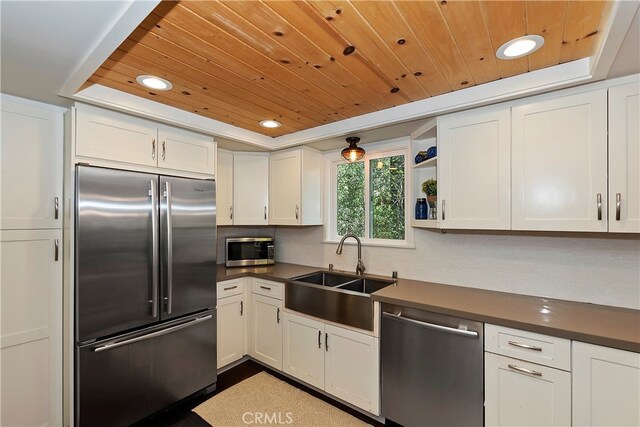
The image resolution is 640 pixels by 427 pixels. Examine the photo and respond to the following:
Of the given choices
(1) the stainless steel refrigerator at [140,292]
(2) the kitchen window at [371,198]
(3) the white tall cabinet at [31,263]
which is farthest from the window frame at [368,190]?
(3) the white tall cabinet at [31,263]

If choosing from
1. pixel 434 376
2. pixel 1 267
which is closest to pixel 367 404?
pixel 434 376

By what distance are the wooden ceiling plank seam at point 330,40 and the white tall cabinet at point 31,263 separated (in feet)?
5.69

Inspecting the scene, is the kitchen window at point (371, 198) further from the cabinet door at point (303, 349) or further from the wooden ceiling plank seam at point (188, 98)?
the cabinet door at point (303, 349)

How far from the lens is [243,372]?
274 centimetres

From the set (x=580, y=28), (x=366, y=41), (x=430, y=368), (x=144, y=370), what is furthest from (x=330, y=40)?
(x=144, y=370)

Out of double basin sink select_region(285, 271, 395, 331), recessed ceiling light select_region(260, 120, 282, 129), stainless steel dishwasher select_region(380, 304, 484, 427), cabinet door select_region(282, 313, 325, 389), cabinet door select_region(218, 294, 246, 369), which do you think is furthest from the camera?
cabinet door select_region(218, 294, 246, 369)

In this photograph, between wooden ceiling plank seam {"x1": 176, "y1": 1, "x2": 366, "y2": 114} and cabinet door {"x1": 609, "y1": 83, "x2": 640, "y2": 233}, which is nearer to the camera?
wooden ceiling plank seam {"x1": 176, "y1": 1, "x2": 366, "y2": 114}

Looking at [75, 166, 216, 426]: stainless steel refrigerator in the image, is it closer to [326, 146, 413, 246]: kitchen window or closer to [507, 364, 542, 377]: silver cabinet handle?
[326, 146, 413, 246]: kitchen window

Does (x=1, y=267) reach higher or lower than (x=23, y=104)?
lower

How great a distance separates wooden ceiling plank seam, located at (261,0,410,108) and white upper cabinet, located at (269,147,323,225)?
1.25 meters

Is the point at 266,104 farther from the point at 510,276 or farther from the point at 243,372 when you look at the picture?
the point at 243,372

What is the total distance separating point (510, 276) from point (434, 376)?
3.06 feet

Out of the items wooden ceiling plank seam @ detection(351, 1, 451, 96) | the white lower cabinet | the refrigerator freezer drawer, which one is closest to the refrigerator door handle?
the refrigerator freezer drawer

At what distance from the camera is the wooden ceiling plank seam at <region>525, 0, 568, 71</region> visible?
1147 mm
